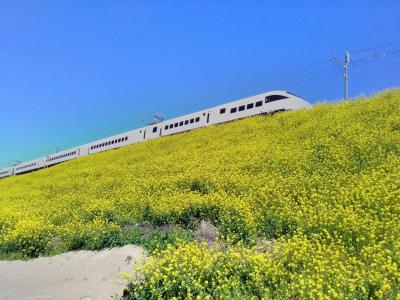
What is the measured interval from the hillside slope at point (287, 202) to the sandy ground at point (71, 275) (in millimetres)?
827

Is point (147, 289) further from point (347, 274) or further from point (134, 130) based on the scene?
point (134, 130)

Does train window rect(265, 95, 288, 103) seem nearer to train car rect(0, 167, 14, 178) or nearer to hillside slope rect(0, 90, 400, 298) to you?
hillside slope rect(0, 90, 400, 298)

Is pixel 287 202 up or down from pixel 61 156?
down

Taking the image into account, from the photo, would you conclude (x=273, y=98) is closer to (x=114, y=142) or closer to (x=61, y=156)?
(x=114, y=142)

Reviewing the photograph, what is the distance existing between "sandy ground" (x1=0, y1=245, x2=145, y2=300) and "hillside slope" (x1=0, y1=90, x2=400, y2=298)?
0.83 m

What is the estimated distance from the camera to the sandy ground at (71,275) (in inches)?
319

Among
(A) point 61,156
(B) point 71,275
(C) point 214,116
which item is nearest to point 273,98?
(C) point 214,116

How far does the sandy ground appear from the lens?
8102 mm

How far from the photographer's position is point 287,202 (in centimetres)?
1088

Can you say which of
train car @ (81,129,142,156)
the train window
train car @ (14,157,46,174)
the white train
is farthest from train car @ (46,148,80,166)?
the train window

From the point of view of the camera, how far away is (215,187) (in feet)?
45.7

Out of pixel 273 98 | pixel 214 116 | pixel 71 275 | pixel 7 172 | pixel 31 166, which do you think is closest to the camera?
pixel 71 275

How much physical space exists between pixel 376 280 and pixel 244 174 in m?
8.97

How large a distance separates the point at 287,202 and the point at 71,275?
5811mm
